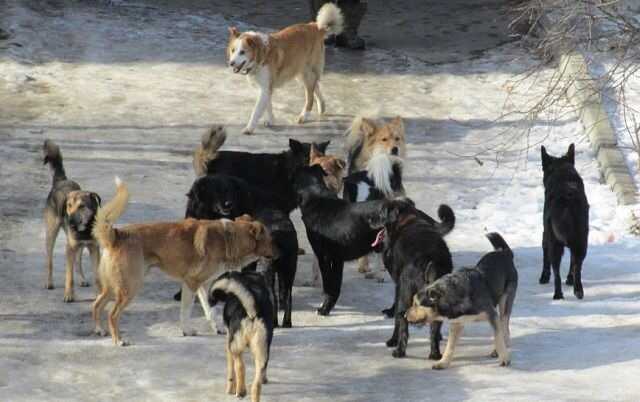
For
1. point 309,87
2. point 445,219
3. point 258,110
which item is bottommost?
point 445,219

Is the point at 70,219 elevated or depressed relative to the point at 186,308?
elevated

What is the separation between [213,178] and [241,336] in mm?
2784

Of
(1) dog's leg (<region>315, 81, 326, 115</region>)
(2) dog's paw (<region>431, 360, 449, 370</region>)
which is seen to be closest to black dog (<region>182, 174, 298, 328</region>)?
(2) dog's paw (<region>431, 360, 449, 370</region>)

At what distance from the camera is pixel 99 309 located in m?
9.77

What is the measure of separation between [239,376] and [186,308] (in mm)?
1521

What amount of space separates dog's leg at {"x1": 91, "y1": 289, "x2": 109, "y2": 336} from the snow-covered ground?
13cm

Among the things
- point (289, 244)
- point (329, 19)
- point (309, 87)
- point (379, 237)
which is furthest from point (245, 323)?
point (329, 19)

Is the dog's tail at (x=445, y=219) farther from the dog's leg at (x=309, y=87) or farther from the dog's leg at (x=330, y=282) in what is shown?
the dog's leg at (x=309, y=87)

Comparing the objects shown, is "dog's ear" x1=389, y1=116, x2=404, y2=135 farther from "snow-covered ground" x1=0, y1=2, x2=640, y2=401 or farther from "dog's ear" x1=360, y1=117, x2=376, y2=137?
"snow-covered ground" x1=0, y1=2, x2=640, y2=401

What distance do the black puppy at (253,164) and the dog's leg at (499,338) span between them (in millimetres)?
3246

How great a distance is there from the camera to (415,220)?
10031 mm

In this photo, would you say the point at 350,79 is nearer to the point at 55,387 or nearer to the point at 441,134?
the point at 441,134

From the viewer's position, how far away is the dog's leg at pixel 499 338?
29.8 ft

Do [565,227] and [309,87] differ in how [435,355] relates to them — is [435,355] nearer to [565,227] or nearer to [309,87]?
[565,227]
